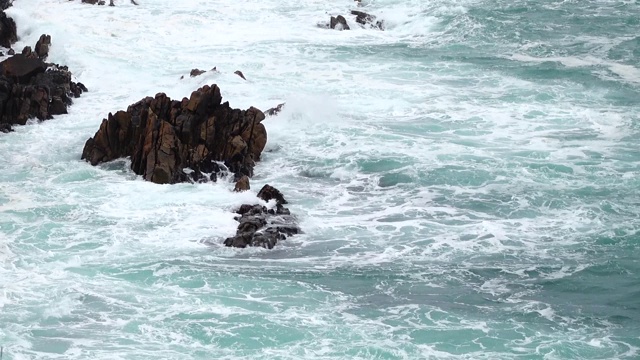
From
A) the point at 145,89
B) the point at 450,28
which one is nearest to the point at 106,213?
the point at 145,89

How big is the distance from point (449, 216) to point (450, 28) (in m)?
22.5

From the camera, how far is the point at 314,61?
42375 mm

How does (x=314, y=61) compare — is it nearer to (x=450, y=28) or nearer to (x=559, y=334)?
(x=450, y=28)

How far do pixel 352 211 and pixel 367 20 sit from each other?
23121 millimetres

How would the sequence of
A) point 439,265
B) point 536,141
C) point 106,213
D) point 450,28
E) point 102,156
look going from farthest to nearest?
1. point 450,28
2. point 536,141
3. point 102,156
4. point 106,213
5. point 439,265

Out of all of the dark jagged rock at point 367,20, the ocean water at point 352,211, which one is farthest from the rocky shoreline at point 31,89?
the dark jagged rock at point 367,20

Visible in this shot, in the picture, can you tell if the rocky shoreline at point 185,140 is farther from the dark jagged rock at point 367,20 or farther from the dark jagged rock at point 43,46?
the dark jagged rock at point 367,20

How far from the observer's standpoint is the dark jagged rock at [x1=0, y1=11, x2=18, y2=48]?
4071 cm

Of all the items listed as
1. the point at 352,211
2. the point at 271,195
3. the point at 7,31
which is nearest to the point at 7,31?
the point at 7,31

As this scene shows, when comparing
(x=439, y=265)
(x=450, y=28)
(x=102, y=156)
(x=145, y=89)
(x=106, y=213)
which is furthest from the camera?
(x=450, y=28)

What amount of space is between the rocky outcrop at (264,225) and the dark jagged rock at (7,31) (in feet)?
57.3

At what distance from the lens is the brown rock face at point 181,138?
1153 inches

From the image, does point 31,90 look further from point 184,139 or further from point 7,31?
point 7,31

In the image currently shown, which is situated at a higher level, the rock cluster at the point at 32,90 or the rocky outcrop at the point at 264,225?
the rock cluster at the point at 32,90
